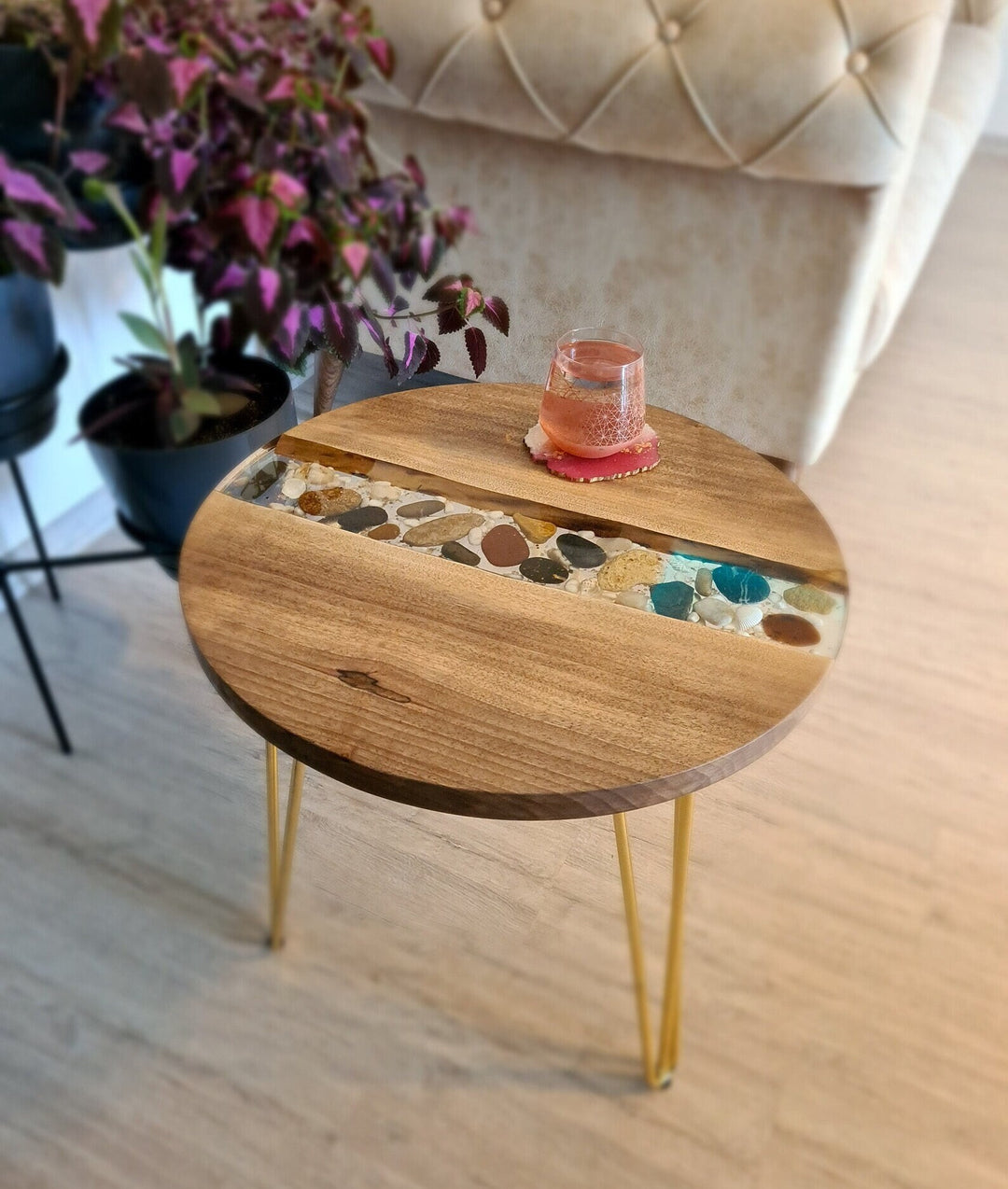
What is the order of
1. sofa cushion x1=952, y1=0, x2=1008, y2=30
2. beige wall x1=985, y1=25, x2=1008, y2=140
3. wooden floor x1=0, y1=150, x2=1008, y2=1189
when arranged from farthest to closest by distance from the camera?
beige wall x1=985, y1=25, x2=1008, y2=140, sofa cushion x1=952, y1=0, x2=1008, y2=30, wooden floor x1=0, y1=150, x2=1008, y2=1189

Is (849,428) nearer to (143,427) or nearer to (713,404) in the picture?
(713,404)

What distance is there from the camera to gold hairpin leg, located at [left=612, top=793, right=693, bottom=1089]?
56cm

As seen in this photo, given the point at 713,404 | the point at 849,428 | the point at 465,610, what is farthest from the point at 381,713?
the point at 849,428

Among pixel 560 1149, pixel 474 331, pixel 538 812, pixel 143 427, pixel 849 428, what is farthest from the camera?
pixel 849 428

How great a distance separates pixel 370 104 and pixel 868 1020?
0.82 meters

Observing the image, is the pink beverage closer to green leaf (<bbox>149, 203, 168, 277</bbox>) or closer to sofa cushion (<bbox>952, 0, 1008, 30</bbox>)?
green leaf (<bbox>149, 203, 168, 277</bbox>)

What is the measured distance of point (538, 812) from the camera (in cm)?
44

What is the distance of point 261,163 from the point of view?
0.31 metres

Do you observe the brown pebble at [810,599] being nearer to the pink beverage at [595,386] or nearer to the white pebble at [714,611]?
the white pebble at [714,611]

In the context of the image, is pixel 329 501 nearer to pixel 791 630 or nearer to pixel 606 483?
pixel 606 483

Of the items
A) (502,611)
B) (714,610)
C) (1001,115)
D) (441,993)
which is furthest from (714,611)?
(1001,115)

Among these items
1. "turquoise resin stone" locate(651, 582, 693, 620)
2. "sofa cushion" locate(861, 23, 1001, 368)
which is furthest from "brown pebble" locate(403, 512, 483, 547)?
"sofa cushion" locate(861, 23, 1001, 368)

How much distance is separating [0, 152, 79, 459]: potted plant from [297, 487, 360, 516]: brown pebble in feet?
0.80

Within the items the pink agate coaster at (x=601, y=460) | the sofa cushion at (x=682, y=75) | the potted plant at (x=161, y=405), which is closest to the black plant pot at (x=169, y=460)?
the potted plant at (x=161, y=405)
